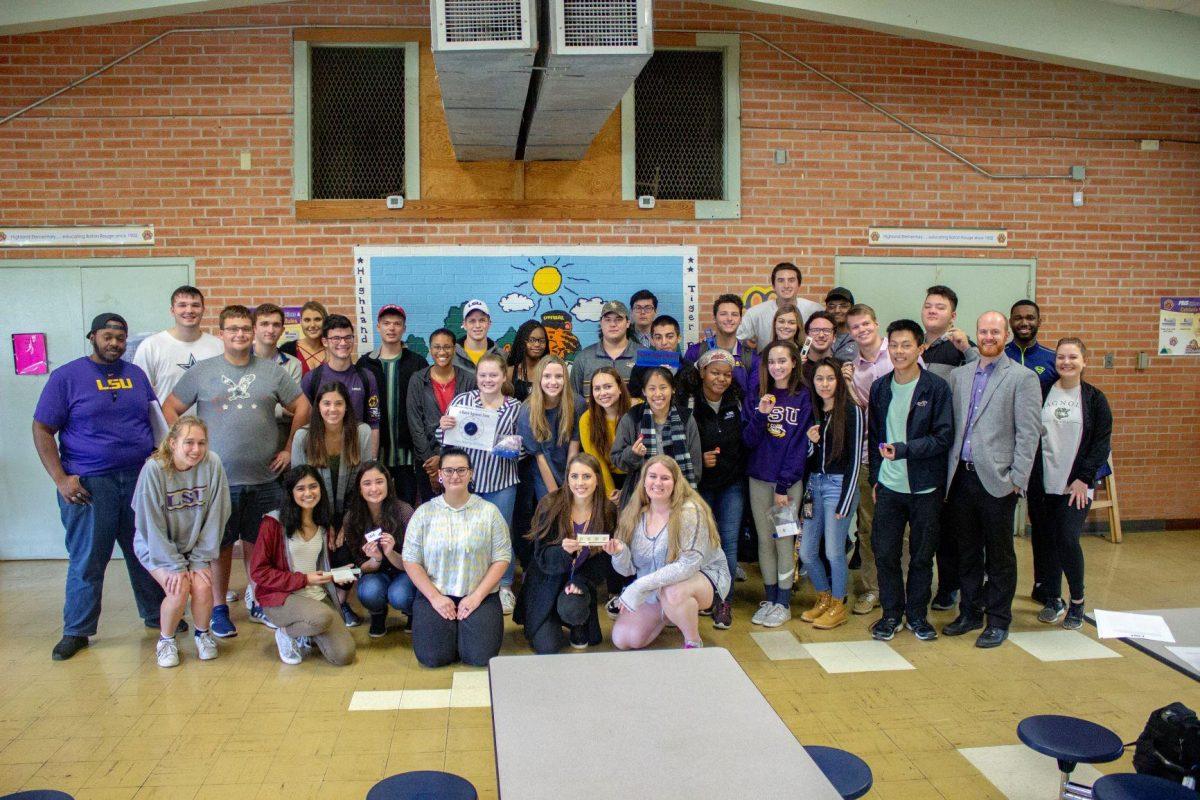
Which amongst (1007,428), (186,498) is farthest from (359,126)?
(1007,428)

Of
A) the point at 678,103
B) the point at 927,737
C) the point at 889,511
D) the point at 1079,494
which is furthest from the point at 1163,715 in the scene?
the point at 678,103

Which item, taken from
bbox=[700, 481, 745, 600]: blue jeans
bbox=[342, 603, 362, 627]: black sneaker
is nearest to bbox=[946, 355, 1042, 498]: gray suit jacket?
bbox=[700, 481, 745, 600]: blue jeans

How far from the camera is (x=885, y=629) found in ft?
16.0

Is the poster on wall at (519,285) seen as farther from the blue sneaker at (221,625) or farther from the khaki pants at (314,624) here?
the khaki pants at (314,624)

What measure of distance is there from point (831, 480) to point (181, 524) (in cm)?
347

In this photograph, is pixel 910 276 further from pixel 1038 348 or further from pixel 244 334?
pixel 244 334

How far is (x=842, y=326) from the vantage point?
19.5 ft

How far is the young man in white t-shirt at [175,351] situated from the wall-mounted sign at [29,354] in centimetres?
168

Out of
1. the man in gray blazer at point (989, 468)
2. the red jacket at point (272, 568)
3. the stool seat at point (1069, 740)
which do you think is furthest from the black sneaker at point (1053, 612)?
the red jacket at point (272, 568)

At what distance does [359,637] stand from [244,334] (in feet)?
5.93

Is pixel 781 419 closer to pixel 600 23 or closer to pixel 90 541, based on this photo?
pixel 600 23

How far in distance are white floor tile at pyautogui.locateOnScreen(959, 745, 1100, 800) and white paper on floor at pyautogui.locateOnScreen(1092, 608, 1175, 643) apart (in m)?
0.80

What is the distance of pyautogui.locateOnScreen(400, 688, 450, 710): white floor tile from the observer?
405cm

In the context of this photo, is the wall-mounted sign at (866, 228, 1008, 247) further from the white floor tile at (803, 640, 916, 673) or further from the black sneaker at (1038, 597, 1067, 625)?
the white floor tile at (803, 640, 916, 673)
